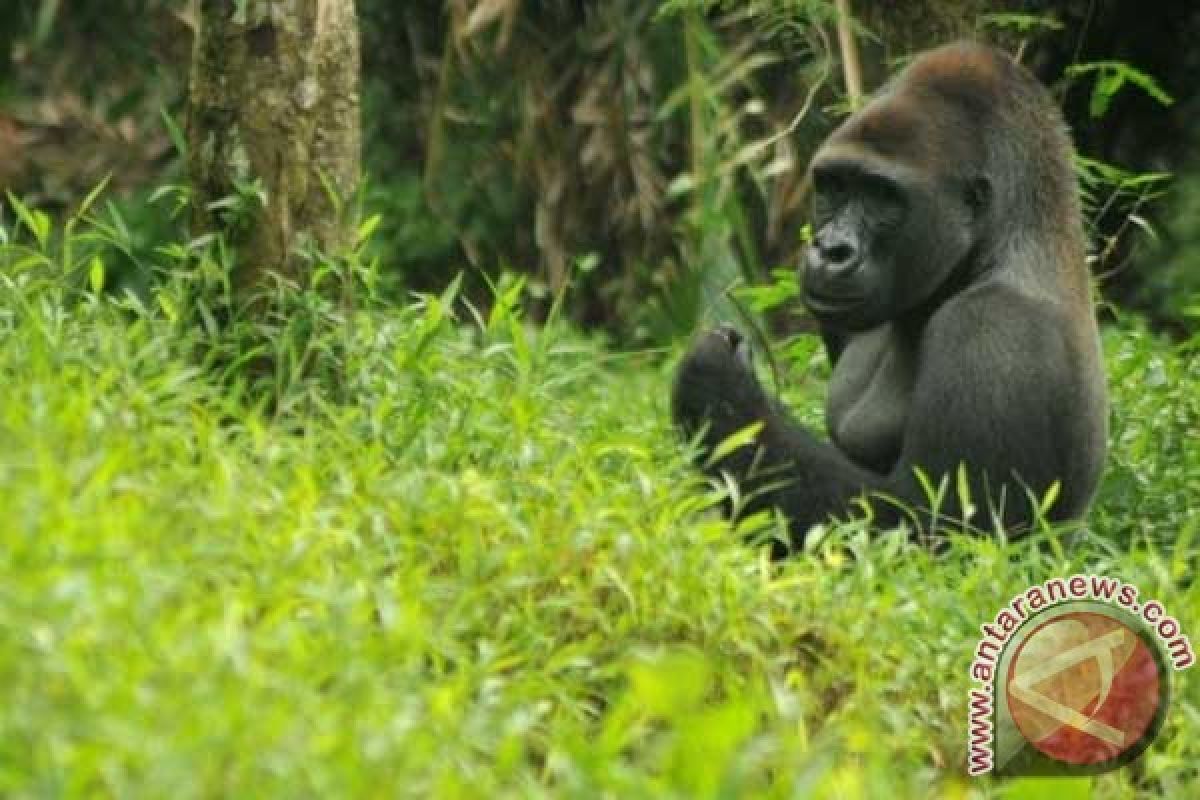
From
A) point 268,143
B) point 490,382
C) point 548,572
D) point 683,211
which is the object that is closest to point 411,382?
point 490,382

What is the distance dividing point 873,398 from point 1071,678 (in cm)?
148

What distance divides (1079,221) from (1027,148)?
0.23 metres

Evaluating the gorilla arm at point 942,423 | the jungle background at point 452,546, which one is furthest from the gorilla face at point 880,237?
the jungle background at point 452,546

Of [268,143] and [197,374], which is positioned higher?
[268,143]

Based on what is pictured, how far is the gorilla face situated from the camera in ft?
18.6

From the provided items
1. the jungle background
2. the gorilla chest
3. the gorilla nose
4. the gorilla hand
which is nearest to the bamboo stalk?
the jungle background

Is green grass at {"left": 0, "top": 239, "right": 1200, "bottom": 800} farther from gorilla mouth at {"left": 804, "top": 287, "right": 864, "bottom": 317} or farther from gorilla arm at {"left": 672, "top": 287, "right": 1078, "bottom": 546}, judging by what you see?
gorilla mouth at {"left": 804, "top": 287, "right": 864, "bottom": 317}

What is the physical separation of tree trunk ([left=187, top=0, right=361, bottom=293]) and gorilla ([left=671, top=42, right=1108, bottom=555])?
104 cm

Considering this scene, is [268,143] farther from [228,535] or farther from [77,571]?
[77,571]

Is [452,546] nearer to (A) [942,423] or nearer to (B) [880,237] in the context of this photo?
(A) [942,423]

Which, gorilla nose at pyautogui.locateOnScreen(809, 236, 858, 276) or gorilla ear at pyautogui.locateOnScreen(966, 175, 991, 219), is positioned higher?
gorilla ear at pyautogui.locateOnScreen(966, 175, 991, 219)

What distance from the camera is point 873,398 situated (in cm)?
595

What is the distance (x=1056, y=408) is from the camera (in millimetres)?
5539

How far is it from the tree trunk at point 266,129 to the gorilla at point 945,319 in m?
1.04
